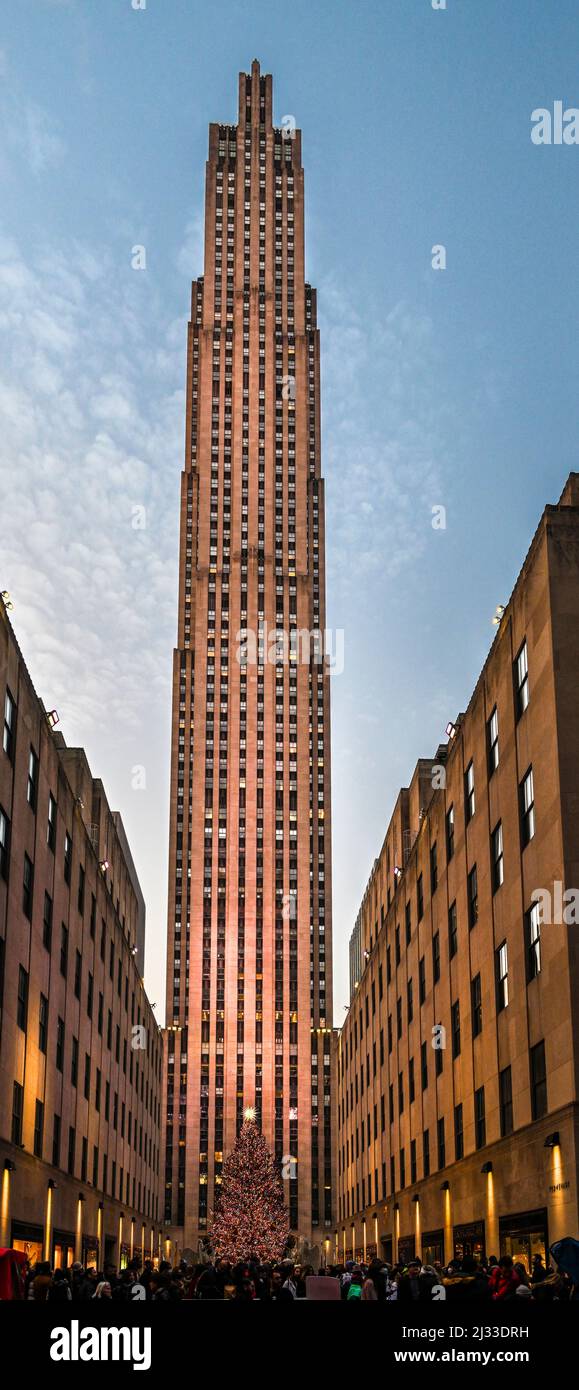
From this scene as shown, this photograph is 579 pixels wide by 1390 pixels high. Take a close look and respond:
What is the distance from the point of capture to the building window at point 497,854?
118 ft

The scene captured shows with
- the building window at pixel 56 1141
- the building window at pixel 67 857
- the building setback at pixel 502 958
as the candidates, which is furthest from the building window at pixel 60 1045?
the building setback at pixel 502 958

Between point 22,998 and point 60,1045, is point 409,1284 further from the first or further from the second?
point 60,1045

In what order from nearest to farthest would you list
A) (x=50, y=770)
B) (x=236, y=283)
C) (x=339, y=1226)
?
(x=50, y=770), (x=339, y=1226), (x=236, y=283)

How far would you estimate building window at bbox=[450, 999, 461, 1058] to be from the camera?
42.9 meters

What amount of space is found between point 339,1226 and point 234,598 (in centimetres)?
8451

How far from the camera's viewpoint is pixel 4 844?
118 feet

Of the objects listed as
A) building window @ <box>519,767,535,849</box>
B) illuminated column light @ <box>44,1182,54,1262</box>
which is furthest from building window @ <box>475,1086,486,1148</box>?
illuminated column light @ <box>44,1182,54,1262</box>

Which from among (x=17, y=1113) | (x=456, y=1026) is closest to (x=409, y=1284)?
(x=17, y=1113)

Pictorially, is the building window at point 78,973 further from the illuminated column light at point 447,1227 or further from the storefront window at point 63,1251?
the illuminated column light at point 447,1227

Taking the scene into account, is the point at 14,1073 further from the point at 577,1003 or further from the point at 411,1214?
the point at 411,1214

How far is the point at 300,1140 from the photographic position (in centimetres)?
14912

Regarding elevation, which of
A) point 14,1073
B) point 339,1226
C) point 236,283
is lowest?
point 339,1226

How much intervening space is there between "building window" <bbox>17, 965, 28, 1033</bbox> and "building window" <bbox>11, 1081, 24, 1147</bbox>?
65.6 inches
